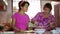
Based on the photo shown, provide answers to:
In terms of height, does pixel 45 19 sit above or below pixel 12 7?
below

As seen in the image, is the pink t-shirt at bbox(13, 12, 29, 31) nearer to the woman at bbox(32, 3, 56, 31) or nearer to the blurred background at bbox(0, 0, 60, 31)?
the woman at bbox(32, 3, 56, 31)

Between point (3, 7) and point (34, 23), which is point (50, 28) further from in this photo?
point (3, 7)

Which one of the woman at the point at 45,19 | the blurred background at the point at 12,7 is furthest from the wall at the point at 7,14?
the woman at the point at 45,19

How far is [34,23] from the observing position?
122 cm

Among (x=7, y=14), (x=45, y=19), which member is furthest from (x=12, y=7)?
(x=45, y=19)

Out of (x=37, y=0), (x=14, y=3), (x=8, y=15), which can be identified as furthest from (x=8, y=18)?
(x=37, y=0)

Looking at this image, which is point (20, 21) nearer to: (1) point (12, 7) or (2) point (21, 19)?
(2) point (21, 19)

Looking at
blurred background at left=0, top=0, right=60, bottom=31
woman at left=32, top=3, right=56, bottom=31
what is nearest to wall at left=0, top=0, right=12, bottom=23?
blurred background at left=0, top=0, right=60, bottom=31

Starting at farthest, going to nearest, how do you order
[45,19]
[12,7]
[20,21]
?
1. [12,7]
2. [45,19]
3. [20,21]

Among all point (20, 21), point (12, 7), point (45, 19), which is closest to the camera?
point (20, 21)

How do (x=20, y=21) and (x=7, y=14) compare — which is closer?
(x=20, y=21)

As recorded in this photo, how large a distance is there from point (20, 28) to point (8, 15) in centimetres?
74

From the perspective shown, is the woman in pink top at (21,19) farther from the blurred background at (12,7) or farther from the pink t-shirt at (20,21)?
the blurred background at (12,7)

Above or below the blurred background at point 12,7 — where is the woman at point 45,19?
below
